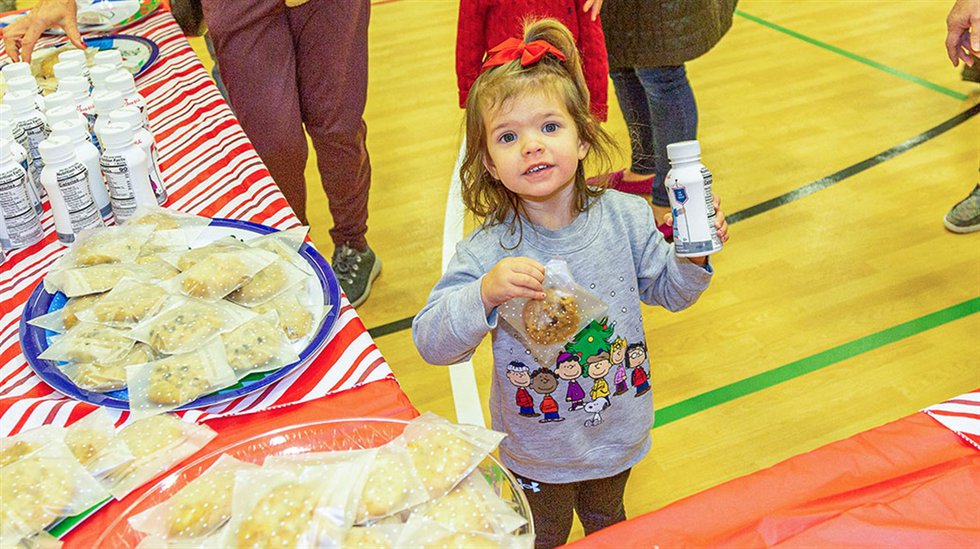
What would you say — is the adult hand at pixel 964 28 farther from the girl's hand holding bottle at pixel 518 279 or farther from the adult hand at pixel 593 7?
the girl's hand holding bottle at pixel 518 279

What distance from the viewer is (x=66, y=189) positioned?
119 cm

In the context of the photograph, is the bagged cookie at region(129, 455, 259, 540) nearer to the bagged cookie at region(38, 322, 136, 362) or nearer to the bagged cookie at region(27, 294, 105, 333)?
the bagged cookie at region(38, 322, 136, 362)

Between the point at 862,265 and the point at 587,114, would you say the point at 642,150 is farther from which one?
the point at 587,114

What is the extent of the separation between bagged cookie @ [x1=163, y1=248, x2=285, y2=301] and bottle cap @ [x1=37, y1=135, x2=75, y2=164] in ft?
0.99

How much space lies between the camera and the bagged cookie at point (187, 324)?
0.95 metres

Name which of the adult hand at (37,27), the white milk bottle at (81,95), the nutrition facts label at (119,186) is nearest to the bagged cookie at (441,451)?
the nutrition facts label at (119,186)

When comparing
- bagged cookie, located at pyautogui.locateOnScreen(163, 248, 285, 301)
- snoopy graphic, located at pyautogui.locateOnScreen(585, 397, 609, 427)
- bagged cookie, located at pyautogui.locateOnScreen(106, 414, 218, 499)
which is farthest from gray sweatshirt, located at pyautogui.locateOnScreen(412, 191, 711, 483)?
bagged cookie, located at pyautogui.locateOnScreen(106, 414, 218, 499)

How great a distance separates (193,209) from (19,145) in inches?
10.2

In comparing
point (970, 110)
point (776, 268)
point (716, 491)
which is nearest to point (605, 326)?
point (716, 491)

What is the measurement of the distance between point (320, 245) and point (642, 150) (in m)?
1.09

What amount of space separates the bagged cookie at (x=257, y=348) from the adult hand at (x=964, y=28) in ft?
3.87

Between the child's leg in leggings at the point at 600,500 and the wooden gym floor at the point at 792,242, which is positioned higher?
the child's leg in leggings at the point at 600,500

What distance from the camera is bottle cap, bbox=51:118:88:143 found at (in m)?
1.21

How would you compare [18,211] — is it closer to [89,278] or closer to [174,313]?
[89,278]
